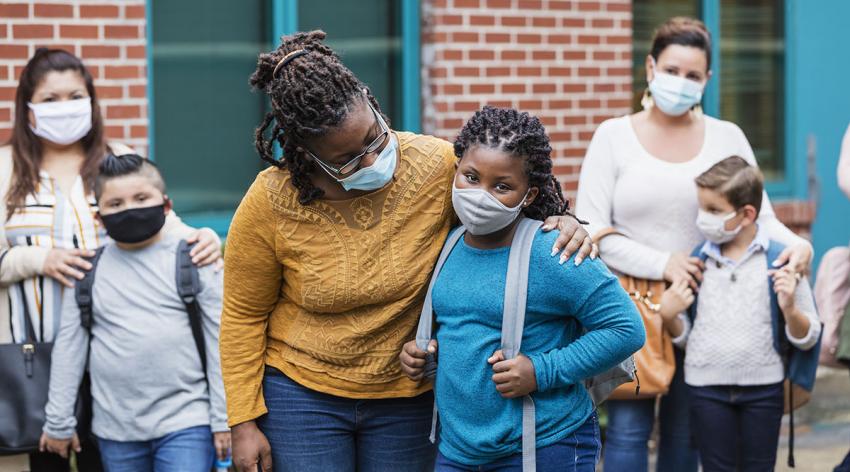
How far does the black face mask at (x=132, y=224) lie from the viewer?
460 centimetres

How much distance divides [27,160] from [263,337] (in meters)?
1.65

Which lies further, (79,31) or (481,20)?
(481,20)

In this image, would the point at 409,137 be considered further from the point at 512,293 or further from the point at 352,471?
the point at 352,471

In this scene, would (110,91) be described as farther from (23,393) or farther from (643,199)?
(643,199)

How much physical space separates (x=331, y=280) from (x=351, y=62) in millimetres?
3588

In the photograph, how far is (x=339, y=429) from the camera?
3686 mm

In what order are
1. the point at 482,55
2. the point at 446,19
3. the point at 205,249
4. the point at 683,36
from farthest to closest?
the point at 482,55, the point at 446,19, the point at 683,36, the point at 205,249

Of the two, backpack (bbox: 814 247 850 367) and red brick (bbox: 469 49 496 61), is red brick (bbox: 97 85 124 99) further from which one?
backpack (bbox: 814 247 850 367)

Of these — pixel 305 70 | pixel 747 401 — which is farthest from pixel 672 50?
pixel 305 70

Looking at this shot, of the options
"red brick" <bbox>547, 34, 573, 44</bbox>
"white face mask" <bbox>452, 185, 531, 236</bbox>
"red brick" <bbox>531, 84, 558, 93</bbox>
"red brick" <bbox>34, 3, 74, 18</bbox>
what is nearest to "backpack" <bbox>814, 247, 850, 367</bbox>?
"red brick" <bbox>531, 84, 558, 93</bbox>

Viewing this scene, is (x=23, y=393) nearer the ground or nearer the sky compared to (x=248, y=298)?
nearer the ground

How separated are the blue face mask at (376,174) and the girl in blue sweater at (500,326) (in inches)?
7.3

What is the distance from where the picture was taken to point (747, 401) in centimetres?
507

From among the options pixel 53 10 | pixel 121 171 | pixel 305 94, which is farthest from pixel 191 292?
pixel 53 10
